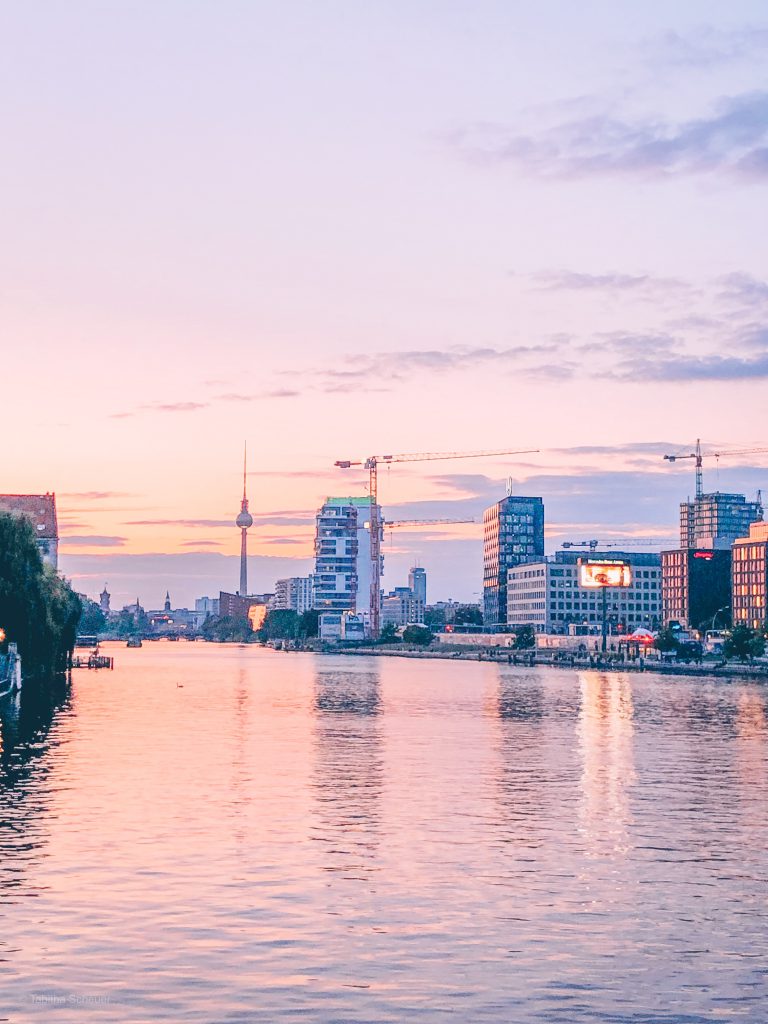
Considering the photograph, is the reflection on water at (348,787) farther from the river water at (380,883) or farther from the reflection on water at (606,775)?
the reflection on water at (606,775)

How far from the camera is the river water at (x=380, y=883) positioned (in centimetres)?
2956

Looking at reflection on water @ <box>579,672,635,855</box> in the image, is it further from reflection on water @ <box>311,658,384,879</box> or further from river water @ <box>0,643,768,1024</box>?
reflection on water @ <box>311,658,384,879</box>

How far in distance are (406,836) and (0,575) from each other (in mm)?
83445

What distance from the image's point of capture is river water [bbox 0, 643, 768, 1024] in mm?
29562

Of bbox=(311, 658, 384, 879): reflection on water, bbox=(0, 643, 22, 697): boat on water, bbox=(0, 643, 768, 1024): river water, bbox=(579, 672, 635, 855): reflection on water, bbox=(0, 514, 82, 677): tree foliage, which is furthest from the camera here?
bbox=(0, 514, 82, 677): tree foliage

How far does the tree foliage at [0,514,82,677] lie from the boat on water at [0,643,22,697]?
1919mm

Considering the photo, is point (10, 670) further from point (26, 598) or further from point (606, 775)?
point (606, 775)

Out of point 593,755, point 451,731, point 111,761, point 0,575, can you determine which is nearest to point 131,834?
point 111,761

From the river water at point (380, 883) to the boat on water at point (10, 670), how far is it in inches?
1615

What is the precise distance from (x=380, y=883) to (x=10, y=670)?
93.4 m

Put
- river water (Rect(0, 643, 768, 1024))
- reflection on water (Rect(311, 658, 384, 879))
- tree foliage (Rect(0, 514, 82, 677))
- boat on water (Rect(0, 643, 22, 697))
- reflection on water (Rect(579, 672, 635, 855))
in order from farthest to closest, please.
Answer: tree foliage (Rect(0, 514, 82, 677)) → boat on water (Rect(0, 643, 22, 697)) → reflection on water (Rect(579, 672, 635, 855)) → reflection on water (Rect(311, 658, 384, 879)) → river water (Rect(0, 643, 768, 1024))

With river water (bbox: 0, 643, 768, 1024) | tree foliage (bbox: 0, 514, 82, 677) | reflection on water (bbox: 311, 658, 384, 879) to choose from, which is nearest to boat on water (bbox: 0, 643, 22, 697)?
tree foliage (bbox: 0, 514, 82, 677)

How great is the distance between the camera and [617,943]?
Answer: 34094mm

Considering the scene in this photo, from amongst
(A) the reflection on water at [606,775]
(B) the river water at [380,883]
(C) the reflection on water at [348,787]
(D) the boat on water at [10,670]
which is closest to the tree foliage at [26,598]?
(D) the boat on water at [10,670]
